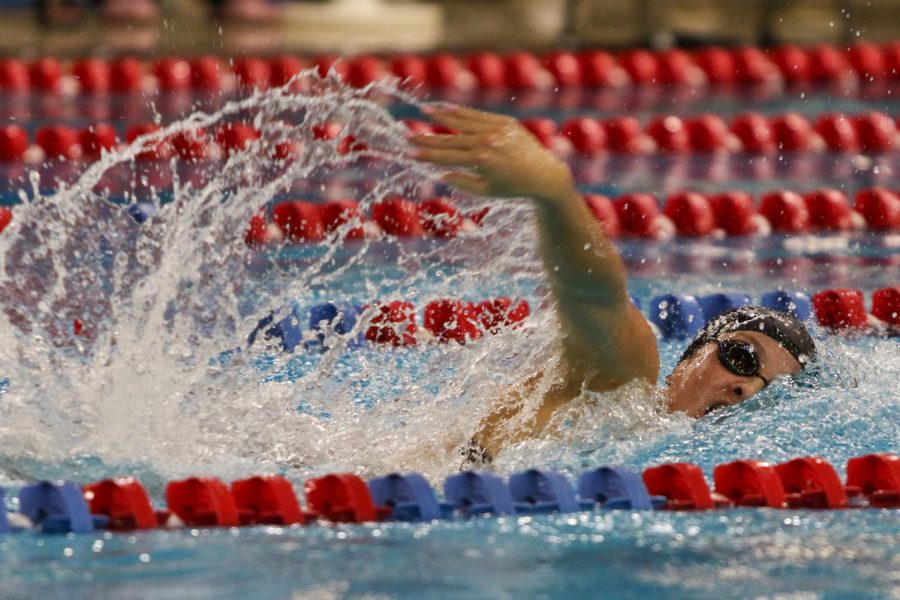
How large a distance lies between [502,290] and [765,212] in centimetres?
171

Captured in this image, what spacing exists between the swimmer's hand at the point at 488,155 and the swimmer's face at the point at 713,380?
851 millimetres

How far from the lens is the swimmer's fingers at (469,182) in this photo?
2471mm

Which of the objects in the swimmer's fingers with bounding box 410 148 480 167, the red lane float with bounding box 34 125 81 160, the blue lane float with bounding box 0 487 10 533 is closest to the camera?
the swimmer's fingers with bounding box 410 148 480 167

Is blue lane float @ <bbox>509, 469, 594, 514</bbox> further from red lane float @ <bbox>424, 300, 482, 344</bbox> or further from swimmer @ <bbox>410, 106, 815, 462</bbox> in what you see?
red lane float @ <bbox>424, 300, 482, 344</bbox>

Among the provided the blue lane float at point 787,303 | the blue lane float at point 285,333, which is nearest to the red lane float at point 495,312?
the blue lane float at point 285,333

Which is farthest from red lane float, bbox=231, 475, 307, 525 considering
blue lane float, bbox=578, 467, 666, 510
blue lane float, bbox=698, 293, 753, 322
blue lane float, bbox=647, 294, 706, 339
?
blue lane float, bbox=698, 293, 753, 322

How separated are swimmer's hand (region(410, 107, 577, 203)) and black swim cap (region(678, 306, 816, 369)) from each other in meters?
0.90

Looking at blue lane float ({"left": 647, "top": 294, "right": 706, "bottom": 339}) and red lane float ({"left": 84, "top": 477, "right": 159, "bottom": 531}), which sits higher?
A: blue lane float ({"left": 647, "top": 294, "right": 706, "bottom": 339})

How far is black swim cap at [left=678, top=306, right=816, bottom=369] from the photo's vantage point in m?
3.33

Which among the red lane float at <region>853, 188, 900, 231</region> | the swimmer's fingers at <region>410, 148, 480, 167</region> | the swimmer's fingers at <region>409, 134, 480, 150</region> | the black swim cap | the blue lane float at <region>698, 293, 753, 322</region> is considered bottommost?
the black swim cap

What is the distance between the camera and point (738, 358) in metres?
3.27

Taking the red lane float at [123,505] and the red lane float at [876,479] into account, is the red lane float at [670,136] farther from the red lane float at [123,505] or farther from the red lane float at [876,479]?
the red lane float at [123,505]

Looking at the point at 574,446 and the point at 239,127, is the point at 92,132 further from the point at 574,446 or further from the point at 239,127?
the point at 574,446

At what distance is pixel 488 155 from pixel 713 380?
1045 millimetres
